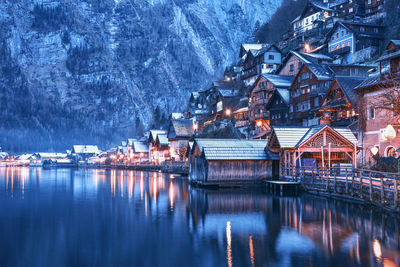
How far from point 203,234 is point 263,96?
197 ft

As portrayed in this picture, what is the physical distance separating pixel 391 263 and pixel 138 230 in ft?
45.3

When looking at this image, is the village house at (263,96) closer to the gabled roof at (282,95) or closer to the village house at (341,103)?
the gabled roof at (282,95)

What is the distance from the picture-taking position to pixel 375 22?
8900 cm

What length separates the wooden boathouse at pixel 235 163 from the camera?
4594 centimetres

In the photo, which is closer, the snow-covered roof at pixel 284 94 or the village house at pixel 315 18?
the snow-covered roof at pixel 284 94

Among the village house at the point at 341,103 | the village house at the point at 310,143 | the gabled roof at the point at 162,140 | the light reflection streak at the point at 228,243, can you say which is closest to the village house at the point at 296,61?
the village house at the point at 341,103

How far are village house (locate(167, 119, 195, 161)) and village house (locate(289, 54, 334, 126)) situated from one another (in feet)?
108

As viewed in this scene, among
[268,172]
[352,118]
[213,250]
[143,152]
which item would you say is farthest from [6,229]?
[143,152]

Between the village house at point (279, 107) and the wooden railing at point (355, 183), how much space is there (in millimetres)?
29056

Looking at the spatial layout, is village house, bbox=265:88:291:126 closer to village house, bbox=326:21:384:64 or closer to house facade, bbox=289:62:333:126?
house facade, bbox=289:62:333:126

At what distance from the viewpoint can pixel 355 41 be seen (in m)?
81.2

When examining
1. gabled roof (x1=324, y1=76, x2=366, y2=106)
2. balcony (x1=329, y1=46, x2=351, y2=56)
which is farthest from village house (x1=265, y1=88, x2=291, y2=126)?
balcony (x1=329, y1=46, x2=351, y2=56)

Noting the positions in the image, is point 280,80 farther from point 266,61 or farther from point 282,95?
point 266,61

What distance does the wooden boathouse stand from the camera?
1809 inches
